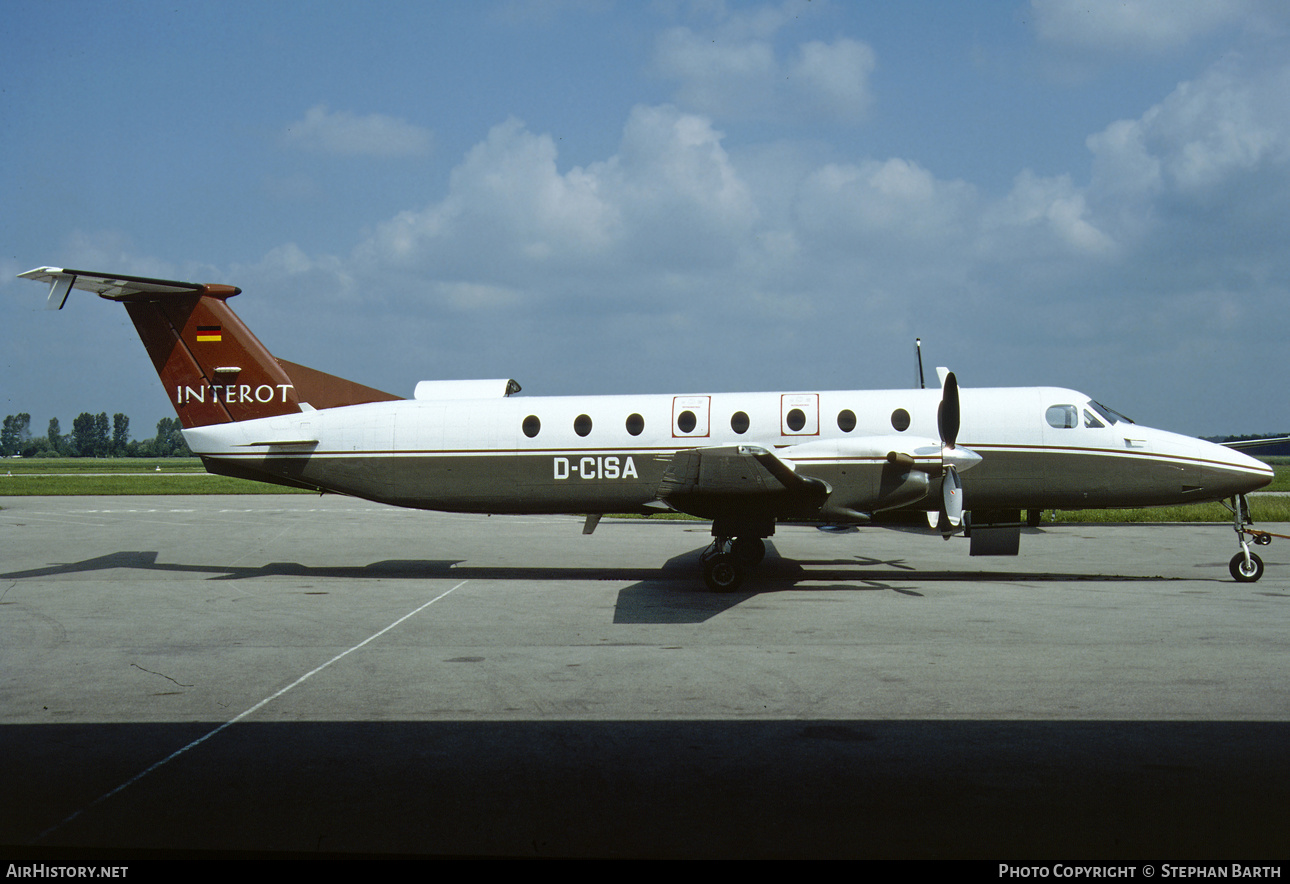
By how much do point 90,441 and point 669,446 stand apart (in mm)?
192736

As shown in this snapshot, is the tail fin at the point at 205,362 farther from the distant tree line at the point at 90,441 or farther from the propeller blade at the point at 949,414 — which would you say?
the distant tree line at the point at 90,441

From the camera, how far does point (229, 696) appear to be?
7504 millimetres

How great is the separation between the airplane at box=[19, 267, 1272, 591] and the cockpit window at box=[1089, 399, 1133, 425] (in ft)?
0.08

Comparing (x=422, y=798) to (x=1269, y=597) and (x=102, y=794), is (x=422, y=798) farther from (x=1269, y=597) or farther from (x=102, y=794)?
(x=1269, y=597)

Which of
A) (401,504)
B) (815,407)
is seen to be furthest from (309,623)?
(815,407)

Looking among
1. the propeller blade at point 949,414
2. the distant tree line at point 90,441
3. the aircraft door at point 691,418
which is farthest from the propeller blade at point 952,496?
the distant tree line at point 90,441

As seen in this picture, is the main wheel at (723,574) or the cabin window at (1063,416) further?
the cabin window at (1063,416)

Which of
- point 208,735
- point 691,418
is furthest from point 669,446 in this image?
point 208,735

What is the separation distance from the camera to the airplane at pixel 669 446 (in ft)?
45.0

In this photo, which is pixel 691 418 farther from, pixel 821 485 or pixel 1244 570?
pixel 1244 570

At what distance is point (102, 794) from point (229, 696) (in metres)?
2.39

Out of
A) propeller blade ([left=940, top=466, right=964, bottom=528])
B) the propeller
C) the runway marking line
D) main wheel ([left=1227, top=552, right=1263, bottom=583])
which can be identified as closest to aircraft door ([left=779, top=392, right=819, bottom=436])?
the propeller

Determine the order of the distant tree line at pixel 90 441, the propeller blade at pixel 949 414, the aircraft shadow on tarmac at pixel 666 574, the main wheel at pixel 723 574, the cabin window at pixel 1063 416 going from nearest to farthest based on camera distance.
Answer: the aircraft shadow on tarmac at pixel 666 574 < the propeller blade at pixel 949 414 < the main wheel at pixel 723 574 < the cabin window at pixel 1063 416 < the distant tree line at pixel 90 441

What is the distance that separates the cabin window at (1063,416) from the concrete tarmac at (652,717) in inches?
103
